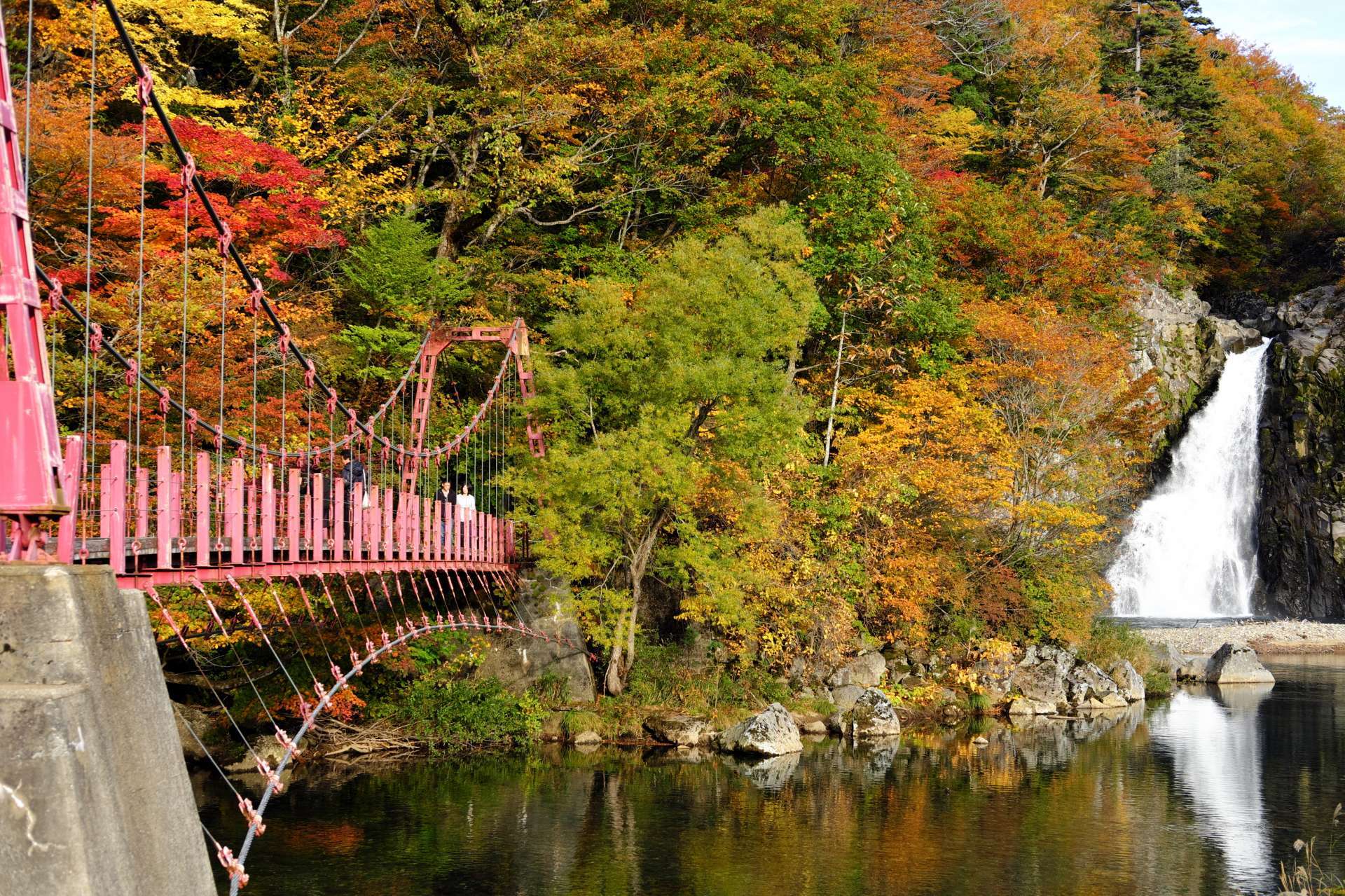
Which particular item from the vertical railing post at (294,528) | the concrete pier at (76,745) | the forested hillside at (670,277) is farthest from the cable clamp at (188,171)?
the forested hillside at (670,277)

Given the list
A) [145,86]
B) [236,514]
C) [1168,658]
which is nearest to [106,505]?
[236,514]

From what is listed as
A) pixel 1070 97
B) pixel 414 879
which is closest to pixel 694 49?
pixel 1070 97

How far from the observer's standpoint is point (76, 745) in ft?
16.4

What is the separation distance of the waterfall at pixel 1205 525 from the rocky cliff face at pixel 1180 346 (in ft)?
2.20

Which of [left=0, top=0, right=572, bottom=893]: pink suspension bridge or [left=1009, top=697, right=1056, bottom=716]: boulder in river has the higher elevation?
[left=0, top=0, right=572, bottom=893]: pink suspension bridge

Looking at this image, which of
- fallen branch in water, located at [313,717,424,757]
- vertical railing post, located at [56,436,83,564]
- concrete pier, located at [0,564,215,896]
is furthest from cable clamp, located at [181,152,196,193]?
fallen branch in water, located at [313,717,424,757]

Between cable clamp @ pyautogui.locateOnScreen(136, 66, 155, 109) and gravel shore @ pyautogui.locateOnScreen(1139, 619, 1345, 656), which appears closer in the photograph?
cable clamp @ pyautogui.locateOnScreen(136, 66, 155, 109)

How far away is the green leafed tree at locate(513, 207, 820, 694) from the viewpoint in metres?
19.8

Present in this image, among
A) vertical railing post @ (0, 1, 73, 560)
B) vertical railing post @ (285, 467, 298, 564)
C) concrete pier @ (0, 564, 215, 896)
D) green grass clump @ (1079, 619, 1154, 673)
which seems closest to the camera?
concrete pier @ (0, 564, 215, 896)

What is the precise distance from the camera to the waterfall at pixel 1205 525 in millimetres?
37250

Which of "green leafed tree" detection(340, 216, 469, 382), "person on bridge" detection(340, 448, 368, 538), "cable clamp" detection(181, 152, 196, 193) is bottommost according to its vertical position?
"person on bridge" detection(340, 448, 368, 538)

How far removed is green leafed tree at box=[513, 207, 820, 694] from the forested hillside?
0.24ft

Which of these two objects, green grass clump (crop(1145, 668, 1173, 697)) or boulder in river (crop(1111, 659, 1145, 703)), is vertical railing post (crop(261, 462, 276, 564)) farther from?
green grass clump (crop(1145, 668, 1173, 697))

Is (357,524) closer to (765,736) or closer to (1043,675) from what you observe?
(765,736)
